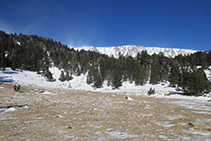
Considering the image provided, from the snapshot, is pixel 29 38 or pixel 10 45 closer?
pixel 10 45

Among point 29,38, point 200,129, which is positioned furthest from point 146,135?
point 29,38

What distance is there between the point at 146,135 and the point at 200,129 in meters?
2.97

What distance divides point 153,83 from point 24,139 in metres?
71.7

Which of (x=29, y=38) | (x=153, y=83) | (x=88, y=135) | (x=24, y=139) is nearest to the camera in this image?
(x=24, y=139)

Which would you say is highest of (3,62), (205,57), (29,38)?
(29,38)

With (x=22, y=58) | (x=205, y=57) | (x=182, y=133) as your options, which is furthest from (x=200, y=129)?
(x=205, y=57)

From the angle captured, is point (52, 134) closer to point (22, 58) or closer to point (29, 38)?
point (22, 58)

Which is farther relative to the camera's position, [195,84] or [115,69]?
[115,69]

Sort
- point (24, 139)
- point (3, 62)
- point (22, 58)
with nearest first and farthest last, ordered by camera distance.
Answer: point (24, 139), point (3, 62), point (22, 58)

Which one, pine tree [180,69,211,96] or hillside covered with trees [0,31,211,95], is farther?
hillside covered with trees [0,31,211,95]

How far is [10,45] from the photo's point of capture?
82750mm

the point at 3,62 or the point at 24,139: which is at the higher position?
the point at 3,62

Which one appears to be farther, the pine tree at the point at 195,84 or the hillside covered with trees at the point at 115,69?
the hillside covered with trees at the point at 115,69

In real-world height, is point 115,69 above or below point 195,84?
above
